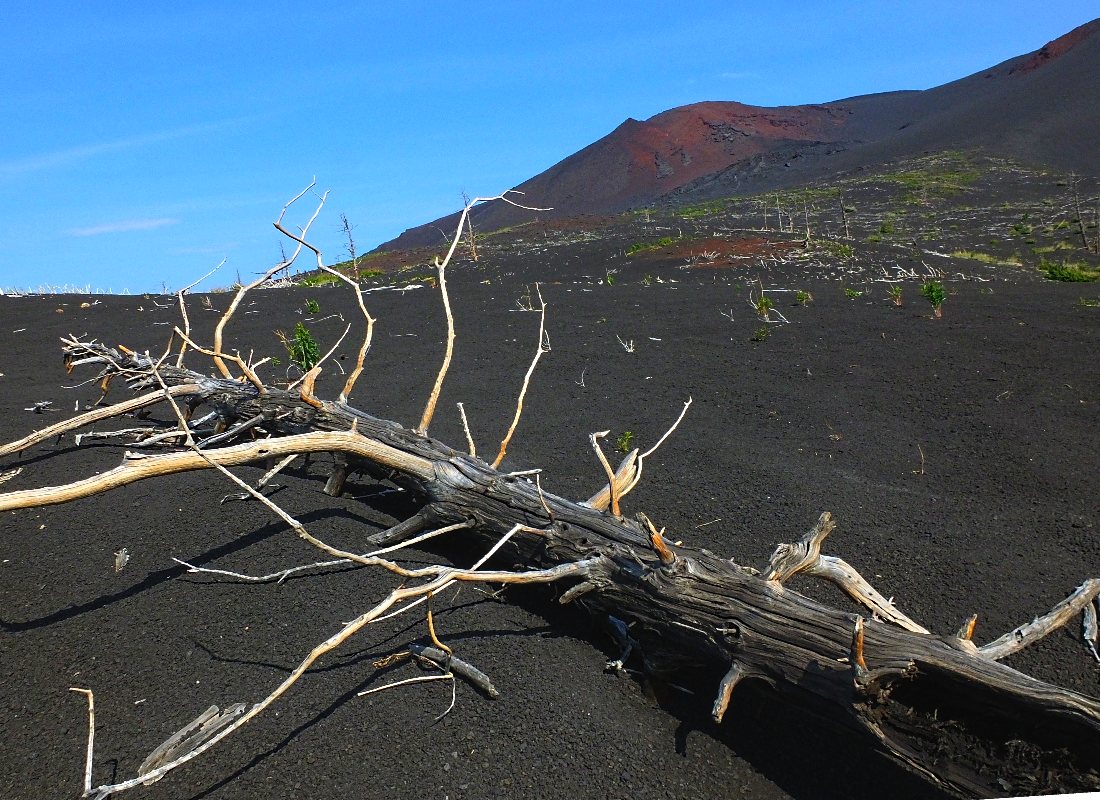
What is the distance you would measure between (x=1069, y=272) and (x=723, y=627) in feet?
51.6

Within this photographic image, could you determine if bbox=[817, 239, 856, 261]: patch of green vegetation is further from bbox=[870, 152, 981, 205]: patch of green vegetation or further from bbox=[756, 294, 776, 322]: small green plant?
bbox=[870, 152, 981, 205]: patch of green vegetation

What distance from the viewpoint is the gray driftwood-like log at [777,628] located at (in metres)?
1.87

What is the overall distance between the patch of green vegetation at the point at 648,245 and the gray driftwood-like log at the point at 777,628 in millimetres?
17504

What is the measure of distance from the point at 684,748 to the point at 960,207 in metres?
31.4

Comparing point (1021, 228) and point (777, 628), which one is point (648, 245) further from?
point (777, 628)

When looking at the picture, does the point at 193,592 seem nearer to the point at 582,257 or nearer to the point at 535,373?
the point at 535,373

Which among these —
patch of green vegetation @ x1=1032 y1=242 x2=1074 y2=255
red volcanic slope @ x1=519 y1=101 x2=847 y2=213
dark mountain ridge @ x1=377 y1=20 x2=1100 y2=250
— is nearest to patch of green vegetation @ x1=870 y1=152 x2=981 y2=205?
dark mountain ridge @ x1=377 y1=20 x2=1100 y2=250

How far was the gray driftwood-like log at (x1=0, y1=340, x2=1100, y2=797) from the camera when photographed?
6.13 feet

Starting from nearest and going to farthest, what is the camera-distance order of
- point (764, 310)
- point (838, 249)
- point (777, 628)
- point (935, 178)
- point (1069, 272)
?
point (777, 628), point (764, 310), point (1069, 272), point (838, 249), point (935, 178)

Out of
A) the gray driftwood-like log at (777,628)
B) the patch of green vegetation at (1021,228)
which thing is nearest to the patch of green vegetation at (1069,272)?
the patch of green vegetation at (1021,228)

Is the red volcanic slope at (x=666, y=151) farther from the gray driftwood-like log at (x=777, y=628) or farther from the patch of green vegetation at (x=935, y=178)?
the gray driftwood-like log at (x=777, y=628)

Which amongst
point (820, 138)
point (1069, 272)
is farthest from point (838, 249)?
point (820, 138)

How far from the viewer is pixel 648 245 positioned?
69.9ft

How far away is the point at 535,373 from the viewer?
26.3 ft
